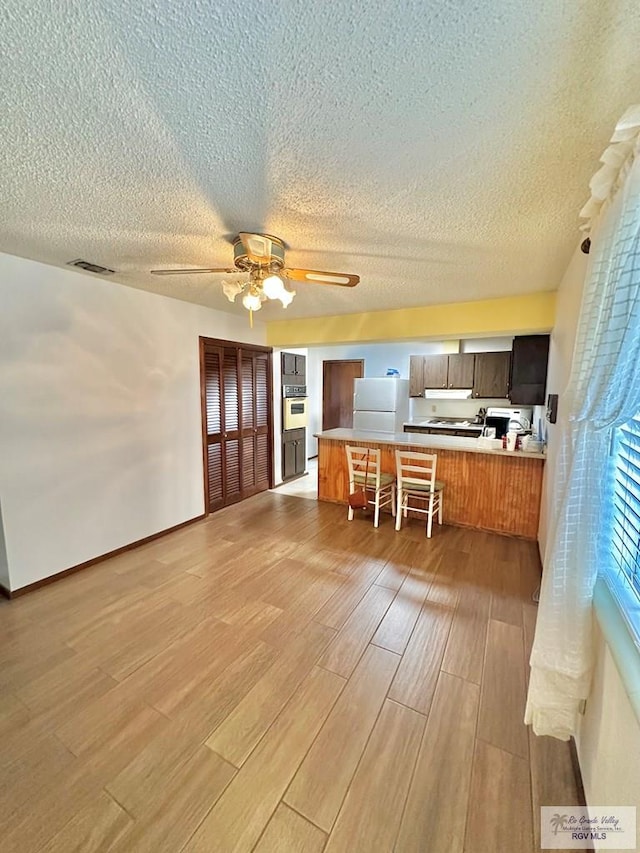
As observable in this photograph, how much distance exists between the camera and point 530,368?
340cm

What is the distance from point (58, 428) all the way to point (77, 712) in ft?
6.21

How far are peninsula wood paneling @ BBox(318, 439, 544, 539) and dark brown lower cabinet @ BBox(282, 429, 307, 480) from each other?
6.00 feet

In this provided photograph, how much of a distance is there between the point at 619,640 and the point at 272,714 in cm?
143

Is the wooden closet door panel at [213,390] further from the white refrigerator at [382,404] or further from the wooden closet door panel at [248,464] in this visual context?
the white refrigerator at [382,404]

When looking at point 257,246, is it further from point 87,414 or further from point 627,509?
point 627,509

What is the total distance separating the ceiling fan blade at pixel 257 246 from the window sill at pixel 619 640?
222cm

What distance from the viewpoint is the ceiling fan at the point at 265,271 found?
1.90m

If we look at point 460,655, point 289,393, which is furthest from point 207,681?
point 289,393

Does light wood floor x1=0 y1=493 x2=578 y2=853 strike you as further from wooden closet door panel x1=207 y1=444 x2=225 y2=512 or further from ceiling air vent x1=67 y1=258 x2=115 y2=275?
ceiling air vent x1=67 y1=258 x2=115 y2=275

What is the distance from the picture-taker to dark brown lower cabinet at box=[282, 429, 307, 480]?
530 centimetres

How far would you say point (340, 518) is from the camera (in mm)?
3955

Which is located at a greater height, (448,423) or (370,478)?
(448,423)

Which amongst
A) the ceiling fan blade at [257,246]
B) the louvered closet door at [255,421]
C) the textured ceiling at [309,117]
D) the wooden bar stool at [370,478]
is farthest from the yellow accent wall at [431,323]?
the ceiling fan blade at [257,246]

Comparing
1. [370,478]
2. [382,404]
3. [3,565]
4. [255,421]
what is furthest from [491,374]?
[3,565]
